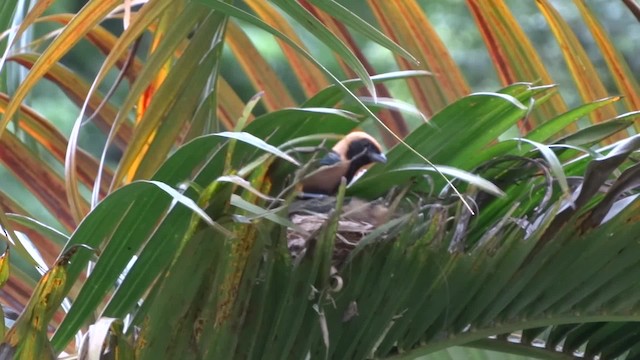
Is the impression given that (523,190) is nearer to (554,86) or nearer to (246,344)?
(554,86)

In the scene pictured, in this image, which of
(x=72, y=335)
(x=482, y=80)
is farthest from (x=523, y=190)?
(x=482, y=80)

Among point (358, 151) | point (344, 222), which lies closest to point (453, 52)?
point (358, 151)

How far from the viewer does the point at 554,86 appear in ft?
3.24

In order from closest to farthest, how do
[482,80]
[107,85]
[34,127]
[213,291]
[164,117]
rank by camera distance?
[213,291]
[164,117]
[34,127]
[482,80]
[107,85]

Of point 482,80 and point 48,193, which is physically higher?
point 482,80

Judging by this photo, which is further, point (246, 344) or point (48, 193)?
point (48, 193)

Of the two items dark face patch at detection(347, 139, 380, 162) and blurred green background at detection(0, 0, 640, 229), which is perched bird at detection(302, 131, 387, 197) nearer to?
dark face patch at detection(347, 139, 380, 162)

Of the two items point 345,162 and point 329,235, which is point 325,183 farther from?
point 329,235

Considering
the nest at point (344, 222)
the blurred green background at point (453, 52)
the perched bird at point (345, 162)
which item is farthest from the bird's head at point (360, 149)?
the blurred green background at point (453, 52)

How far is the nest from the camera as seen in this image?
3.29 feet

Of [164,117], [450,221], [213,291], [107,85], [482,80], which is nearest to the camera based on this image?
[213,291]

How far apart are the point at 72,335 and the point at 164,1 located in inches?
12.2

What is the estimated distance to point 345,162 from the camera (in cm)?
147

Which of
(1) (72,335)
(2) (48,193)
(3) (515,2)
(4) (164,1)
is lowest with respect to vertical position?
(1) (72,335)
